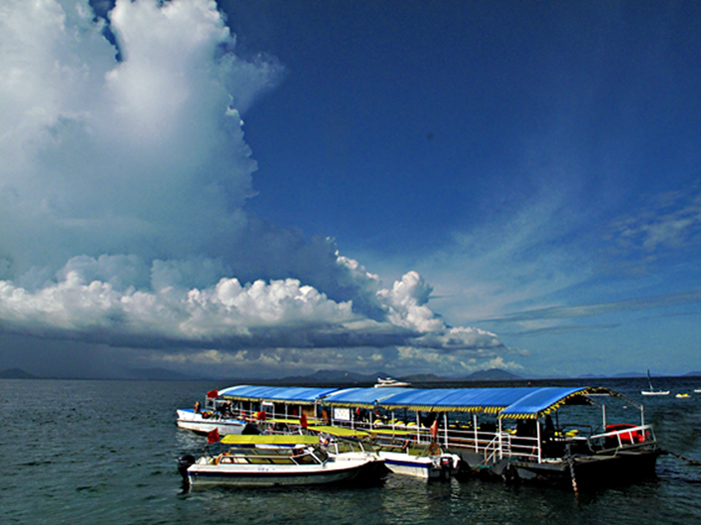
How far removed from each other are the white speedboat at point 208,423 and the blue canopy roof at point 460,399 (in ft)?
18.3

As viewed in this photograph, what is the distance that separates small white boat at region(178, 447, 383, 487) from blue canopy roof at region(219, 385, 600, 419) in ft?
24.4

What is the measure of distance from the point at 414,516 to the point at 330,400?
1987 cm

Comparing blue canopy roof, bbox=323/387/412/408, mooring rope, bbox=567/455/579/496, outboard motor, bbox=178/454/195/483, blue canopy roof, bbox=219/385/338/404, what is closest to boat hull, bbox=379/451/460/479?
mooring rope, bbox=567/455/579/496

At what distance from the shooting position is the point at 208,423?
54375 millimetres

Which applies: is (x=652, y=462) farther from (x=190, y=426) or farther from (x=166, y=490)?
(x=190, y=426)

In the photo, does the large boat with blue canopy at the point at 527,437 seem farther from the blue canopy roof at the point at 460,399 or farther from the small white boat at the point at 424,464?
the small white boat at the point at 424,464

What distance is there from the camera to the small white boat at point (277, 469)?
29125 millimetres

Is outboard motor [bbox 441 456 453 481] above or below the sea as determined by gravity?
above

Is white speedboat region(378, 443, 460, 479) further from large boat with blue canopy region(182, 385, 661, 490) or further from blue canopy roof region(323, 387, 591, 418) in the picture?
blue canopy roof region(323, 387, 591, 418)

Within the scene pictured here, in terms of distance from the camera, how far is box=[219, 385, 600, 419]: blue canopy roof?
2981 centimetres

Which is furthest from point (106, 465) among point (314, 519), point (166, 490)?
point (314, 519)

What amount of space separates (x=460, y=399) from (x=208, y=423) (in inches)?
1278

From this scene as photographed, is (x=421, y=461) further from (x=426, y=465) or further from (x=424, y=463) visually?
(x=426, y=465)

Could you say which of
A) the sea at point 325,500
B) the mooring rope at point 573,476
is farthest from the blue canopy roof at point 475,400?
the sea at point 325,500
